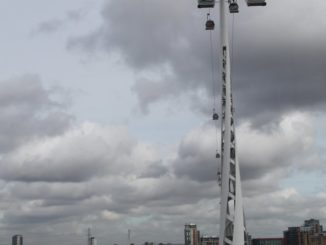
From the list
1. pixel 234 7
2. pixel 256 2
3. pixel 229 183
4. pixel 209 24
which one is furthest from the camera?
pixel 234 7

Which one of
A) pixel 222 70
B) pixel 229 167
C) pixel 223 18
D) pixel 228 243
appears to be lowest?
pixel 228 243

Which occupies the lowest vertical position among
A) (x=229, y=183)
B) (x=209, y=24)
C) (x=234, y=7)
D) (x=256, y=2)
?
(x=229, y=183)

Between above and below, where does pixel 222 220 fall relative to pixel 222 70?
below

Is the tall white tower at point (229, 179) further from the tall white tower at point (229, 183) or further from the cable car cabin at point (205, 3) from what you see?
the cable car cabin at point (205, 3)

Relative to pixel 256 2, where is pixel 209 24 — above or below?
below

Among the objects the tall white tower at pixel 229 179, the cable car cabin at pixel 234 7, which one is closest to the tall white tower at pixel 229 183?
the tall white tower at pixel 229 179

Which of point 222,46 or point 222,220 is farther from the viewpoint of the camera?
point 222,46

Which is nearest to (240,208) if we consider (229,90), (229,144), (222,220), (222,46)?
(222,220)

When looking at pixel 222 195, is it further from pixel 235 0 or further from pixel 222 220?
pixel 235 0

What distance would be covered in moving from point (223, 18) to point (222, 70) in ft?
19.0

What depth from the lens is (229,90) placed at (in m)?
55.8

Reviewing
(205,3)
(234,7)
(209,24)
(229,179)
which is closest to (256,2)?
(234,7)

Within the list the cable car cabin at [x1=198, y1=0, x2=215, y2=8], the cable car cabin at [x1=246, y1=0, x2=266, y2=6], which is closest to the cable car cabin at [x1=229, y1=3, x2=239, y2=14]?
the cable car cabin at [x1=246, y1=0, x2=266, y2=6]

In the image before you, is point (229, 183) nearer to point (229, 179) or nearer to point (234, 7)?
point (229, 179)
